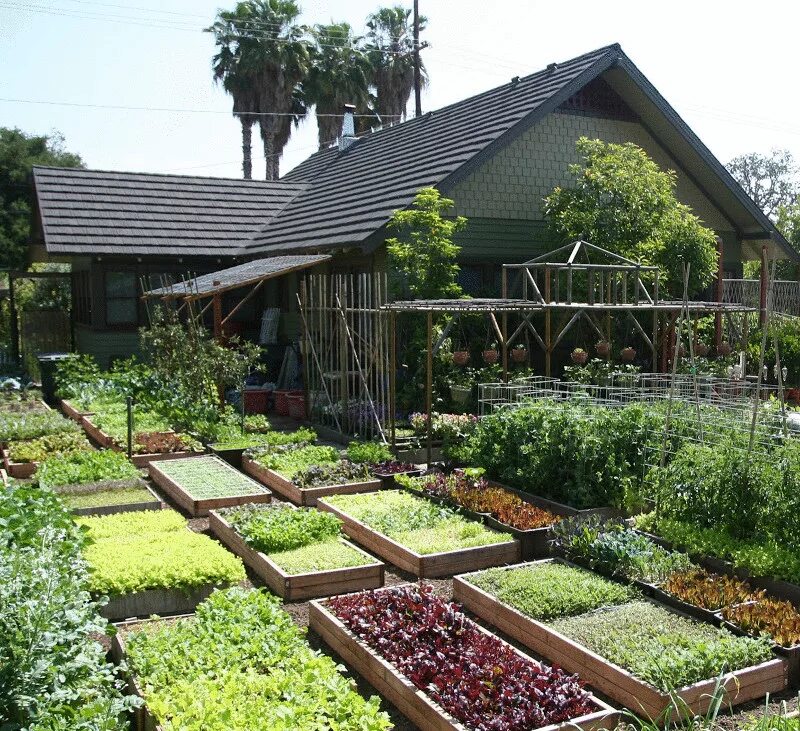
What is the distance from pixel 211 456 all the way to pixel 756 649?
808 centimetres

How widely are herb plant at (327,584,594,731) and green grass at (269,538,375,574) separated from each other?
2.59ft

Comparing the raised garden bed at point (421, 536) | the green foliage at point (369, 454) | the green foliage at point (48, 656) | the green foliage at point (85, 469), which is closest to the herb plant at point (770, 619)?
the raised garden bed at point (421, 536)

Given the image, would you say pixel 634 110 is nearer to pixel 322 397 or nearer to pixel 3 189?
pixel 322 397

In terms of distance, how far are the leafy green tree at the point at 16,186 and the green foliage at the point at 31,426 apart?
25295mm

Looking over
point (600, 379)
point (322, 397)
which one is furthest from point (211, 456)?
point (600, 379)

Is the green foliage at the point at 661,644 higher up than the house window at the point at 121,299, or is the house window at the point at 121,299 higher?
the house window at the point at 121,299

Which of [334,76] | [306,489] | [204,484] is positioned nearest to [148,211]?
[204,484]

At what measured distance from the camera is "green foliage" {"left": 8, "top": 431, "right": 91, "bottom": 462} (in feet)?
37.7

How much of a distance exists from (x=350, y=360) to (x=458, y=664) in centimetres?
920

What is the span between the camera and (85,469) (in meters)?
10.0

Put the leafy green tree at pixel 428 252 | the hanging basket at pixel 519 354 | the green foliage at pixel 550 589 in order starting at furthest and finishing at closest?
the leafy green tree at pixel 428 252 < the hanging basket at pixel 519 354 < the green foliage at pixel 550 589

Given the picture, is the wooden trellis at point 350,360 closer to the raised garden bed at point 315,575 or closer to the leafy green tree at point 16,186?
the raised garden bed at point 315,575

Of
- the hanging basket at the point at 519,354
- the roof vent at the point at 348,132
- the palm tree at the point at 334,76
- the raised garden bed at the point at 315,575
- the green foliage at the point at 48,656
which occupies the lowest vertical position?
the raised garden bed at the point at 315,575

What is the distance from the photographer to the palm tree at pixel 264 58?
36.9 m
